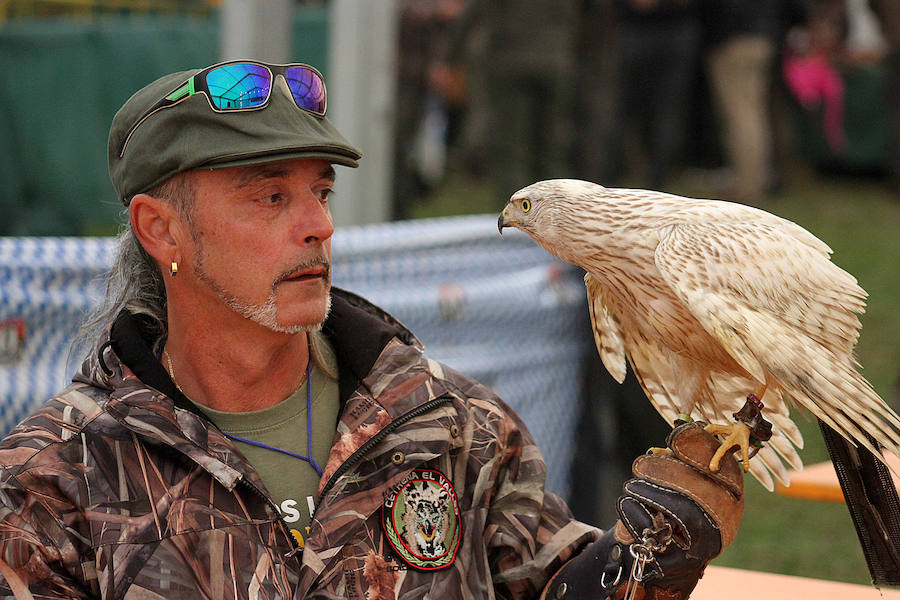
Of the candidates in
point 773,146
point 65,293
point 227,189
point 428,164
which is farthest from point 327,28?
point 227,189

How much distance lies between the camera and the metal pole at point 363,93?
19.5ft

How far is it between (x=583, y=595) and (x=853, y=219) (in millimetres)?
10149

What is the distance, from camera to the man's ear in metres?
2.29

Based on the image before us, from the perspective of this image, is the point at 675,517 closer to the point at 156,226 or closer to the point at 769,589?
the point at 769,589

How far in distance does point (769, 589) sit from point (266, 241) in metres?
1.37

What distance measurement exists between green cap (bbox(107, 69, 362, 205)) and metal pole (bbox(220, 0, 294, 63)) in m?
3.58

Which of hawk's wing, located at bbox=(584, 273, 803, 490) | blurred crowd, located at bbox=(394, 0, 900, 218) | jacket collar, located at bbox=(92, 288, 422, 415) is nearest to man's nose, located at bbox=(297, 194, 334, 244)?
jacket collar, located at bbox=(92, 288, 422, 415)

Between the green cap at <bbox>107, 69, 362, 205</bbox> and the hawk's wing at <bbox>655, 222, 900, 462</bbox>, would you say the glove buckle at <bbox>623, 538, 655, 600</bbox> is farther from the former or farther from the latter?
the green cap at <bbox>107, 69, 362, 205</bbox>

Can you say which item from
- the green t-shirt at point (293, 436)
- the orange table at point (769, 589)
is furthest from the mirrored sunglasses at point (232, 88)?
the orange table at point (769, 589)

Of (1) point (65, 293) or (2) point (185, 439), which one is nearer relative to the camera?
(2) point (185, 439)

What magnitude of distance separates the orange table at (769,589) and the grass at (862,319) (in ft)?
1.33

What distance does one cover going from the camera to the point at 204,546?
6.77 ft

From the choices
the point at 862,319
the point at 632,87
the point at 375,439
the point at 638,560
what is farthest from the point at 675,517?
the point at 632,87

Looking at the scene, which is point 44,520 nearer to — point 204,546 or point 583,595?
point 204,546
